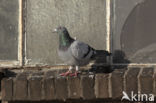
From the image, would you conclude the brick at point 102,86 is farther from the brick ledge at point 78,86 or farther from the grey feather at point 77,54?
the grey feather at point 77,54

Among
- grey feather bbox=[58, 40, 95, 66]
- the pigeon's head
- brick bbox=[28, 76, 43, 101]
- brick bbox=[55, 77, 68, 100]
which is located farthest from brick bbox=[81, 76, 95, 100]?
the pigeon's head

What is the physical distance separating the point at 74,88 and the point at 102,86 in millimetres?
321

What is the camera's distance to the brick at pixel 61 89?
526cm

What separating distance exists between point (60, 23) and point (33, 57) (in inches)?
23.3

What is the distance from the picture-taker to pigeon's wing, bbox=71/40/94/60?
5.86m

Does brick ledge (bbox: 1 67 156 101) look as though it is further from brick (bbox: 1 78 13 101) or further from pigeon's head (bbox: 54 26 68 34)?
pigeon's head (bbox: 54 26 68 34)

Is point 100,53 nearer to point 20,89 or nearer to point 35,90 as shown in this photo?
point 35,90

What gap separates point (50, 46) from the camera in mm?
6320

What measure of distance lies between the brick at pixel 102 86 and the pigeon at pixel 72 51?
1.96 ft

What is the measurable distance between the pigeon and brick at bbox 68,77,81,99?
0.49 meters

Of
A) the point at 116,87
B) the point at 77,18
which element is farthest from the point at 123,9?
the point at 116,87

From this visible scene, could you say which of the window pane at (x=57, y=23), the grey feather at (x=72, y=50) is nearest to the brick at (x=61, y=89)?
the grey feather at (x=72, y=50)

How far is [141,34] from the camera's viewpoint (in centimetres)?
617

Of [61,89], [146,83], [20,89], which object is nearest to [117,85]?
[146,83]
